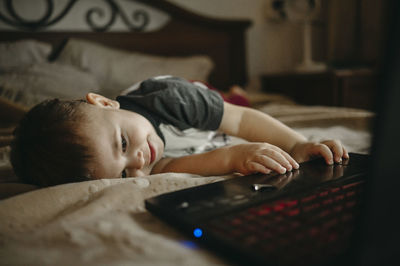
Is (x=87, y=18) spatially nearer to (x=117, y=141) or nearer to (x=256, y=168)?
(x=117, y=141)

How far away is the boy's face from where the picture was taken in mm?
597

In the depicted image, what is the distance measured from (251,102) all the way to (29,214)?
1.43m

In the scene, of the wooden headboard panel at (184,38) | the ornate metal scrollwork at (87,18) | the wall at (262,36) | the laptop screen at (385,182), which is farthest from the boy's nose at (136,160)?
the wall at (262,36)

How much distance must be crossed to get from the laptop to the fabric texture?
35 cm

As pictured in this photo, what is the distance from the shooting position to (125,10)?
6.60 ft

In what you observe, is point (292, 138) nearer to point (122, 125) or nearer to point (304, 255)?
point (122, 125)

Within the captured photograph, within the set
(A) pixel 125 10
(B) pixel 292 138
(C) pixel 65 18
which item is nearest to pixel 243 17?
(A) pixel 125 10

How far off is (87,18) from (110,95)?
0.87 m

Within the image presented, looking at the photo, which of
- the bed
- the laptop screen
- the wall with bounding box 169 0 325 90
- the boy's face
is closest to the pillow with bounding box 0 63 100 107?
the bed

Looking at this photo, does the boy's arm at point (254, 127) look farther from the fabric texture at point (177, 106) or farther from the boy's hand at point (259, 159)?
the boy's hand at point (259, 159)

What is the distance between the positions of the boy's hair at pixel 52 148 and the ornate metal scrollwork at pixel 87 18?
1.47 metres

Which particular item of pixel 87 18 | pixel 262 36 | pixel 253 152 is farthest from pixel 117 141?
pixel 262 36

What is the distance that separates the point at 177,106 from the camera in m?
0.81

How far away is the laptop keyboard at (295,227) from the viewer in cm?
24
